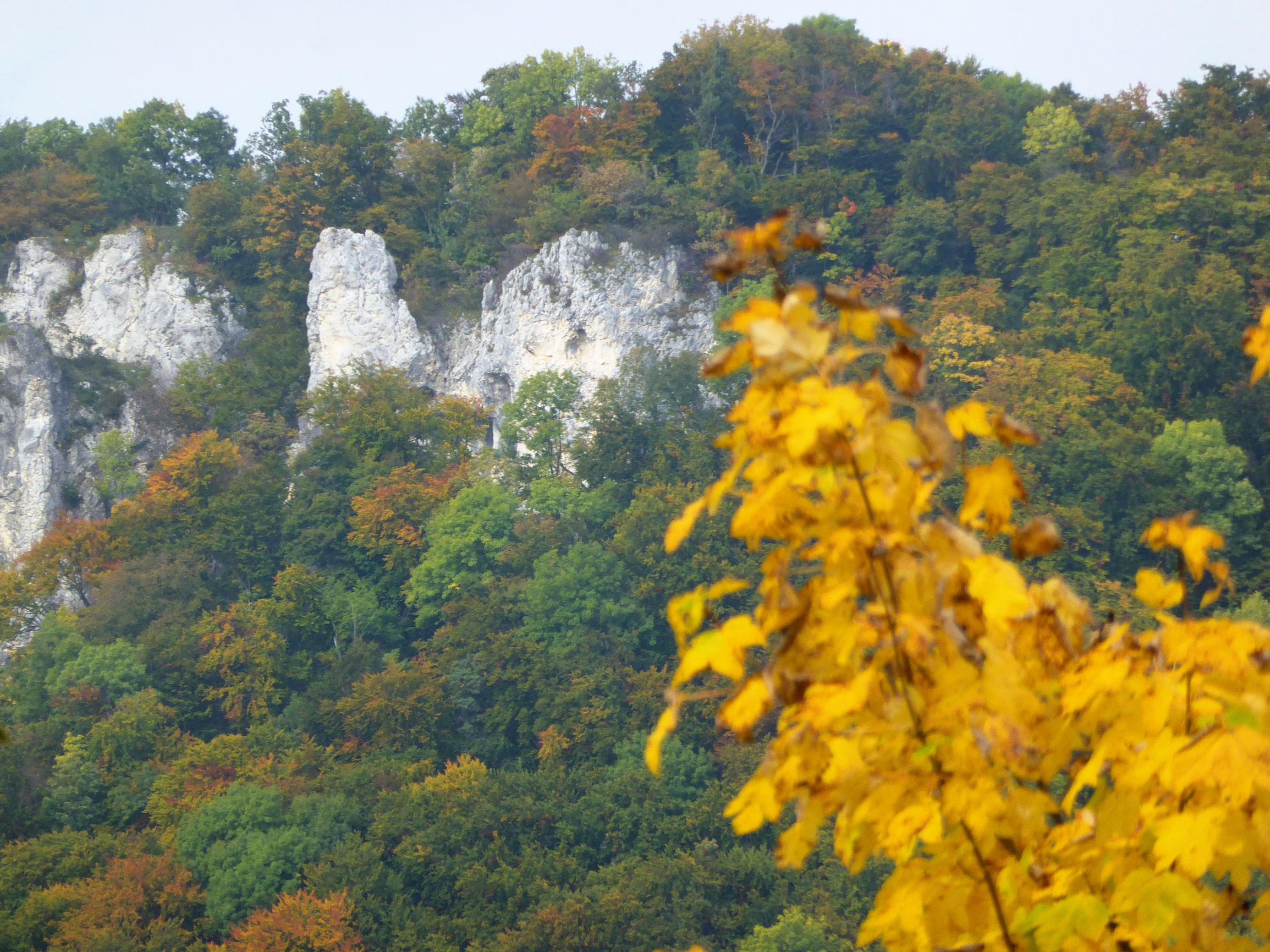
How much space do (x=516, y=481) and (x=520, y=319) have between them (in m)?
5.88

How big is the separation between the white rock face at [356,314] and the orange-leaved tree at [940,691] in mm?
31707

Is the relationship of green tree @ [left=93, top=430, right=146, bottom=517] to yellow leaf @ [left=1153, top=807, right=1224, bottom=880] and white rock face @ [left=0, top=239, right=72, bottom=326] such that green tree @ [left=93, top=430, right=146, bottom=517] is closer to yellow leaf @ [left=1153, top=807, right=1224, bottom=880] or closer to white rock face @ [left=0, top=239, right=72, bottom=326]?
white rock face @ [left=0, top=239, right=72, bottom=326]

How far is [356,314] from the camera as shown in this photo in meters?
32.1

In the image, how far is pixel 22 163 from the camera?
35562mm

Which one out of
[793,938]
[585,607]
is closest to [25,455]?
[585,607]

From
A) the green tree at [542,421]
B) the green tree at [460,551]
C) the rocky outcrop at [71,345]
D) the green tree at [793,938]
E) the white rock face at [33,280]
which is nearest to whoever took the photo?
the green tree at [793,938]

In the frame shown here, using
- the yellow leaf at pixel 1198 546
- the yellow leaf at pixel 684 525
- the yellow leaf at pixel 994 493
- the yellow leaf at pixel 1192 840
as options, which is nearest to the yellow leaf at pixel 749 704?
the yellow leaf at pixel 684 525

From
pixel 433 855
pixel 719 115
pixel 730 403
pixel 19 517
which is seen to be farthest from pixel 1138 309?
pixel 19 517

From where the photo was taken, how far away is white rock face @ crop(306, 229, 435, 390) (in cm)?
3197

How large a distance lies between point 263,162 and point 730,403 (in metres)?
21.8

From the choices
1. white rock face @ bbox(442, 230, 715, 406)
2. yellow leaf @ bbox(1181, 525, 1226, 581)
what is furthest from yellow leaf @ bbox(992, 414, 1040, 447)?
white rock face @ bbox(442, 230, 715, 406)

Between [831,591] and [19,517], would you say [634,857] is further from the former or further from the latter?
[19,517]

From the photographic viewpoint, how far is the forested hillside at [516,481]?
1560cm

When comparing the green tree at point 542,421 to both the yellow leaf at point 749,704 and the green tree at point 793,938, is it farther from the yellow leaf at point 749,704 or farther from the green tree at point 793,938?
Result: the yellow leaf at point 749,704
